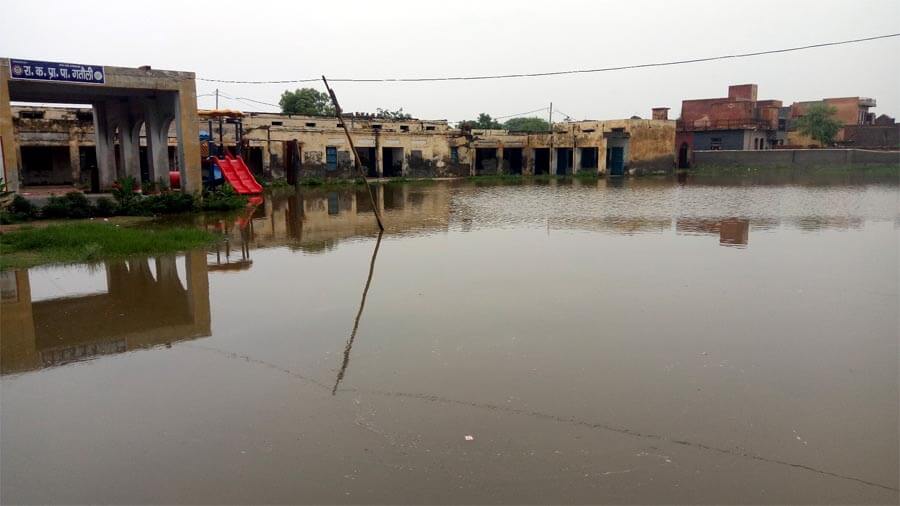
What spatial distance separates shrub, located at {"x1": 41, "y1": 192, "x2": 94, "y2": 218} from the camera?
16.2 m

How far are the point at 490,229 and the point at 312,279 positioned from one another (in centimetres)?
668

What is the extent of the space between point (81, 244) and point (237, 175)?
14.2 meters

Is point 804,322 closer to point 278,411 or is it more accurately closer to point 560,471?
point 560,471

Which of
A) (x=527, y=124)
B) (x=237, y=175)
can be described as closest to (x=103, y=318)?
(x=237, y=175)

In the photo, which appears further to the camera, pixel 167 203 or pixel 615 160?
pixel 615 160

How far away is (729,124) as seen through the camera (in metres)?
51.5

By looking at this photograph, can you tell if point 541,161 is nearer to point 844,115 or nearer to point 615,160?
point 615,160

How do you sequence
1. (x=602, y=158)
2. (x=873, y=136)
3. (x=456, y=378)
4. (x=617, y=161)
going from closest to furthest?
(x=456, y=378)
(x=602, y=158)
(x=617, y=161)
(x=873, y=136)

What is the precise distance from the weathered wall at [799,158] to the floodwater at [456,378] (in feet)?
125

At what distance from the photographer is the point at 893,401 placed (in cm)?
529

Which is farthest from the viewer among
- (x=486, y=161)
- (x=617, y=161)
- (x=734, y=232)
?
(x=486, y=161)

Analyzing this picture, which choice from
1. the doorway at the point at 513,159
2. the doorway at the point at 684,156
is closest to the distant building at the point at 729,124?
the doorway at the point at 684,156

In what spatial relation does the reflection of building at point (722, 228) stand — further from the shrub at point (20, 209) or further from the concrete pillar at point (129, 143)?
the concrete pillar at point (129, 143)

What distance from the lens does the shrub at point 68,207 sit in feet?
53.2
